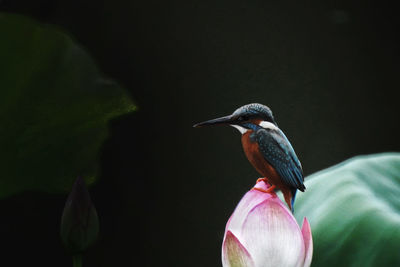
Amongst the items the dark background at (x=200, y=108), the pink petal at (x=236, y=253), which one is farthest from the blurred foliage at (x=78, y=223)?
the dark background at (x=200, y=108)

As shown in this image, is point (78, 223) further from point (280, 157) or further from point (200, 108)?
point (200, 108)

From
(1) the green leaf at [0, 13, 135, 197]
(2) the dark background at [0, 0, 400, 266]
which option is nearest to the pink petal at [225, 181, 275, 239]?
(1) the green leaf at [0, 13, 135, 197]

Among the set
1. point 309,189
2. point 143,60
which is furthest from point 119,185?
point 309,189

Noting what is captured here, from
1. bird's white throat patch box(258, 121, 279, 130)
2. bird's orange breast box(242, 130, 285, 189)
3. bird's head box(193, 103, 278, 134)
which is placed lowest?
bird's orange breast box(242, 130, 285, 189)

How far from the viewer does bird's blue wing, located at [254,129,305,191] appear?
35cm

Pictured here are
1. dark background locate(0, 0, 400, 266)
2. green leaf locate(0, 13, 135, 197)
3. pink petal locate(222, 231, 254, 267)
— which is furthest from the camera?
dark background locate(0, 0, 400, 266)

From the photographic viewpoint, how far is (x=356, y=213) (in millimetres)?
376

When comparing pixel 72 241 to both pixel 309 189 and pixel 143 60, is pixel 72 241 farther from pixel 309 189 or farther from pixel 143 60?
pixel 143 60

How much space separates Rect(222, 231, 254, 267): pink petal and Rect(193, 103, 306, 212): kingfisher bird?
0.06 m

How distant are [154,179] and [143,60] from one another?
18cm

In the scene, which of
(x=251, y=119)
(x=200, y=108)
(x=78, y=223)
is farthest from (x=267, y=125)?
(x=200, y=108)

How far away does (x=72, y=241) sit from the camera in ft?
1.06

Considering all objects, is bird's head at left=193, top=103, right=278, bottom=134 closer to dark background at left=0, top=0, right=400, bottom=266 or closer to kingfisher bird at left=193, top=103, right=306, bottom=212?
kingfisher bird at left=193, top=103, right=306, bottom=212

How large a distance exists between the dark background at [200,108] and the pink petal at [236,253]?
1.16ft
